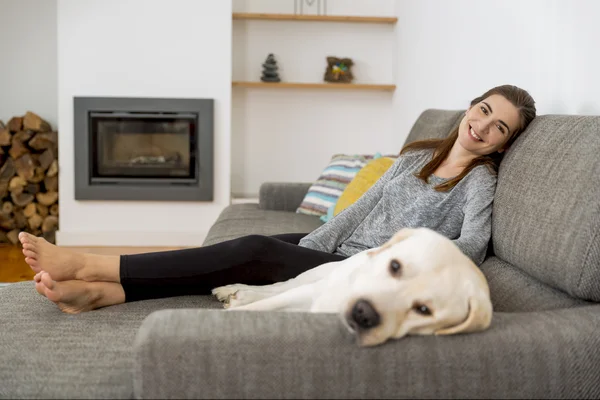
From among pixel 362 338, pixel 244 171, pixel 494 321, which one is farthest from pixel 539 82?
pixel 244 171

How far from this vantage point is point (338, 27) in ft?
18.2

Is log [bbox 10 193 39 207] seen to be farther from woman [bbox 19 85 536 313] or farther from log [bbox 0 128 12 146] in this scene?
woman [bbox 19 85 536 313]

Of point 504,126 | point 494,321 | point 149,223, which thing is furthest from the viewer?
point 149,223

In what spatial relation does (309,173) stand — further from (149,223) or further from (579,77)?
(579,77)

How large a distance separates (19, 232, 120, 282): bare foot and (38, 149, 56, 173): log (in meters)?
3.39

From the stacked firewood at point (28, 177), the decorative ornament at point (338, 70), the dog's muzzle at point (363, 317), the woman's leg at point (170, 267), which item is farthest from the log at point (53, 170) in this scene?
the dog's muzzle at point (363, 317)

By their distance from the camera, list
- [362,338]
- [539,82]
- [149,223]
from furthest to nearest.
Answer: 1. [149,223]
2. [539,82]
3. [362,338]

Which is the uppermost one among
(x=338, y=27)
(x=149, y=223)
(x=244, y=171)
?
(x=338, y=27)

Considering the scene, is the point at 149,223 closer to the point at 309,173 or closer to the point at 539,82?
the point at 309,173

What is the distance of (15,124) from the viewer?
5.04 metres

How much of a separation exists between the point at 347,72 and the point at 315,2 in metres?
0.59

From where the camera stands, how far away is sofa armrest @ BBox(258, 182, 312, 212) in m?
3.82

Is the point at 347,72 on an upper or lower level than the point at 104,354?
upper

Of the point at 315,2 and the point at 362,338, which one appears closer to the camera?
the point at 362,338
